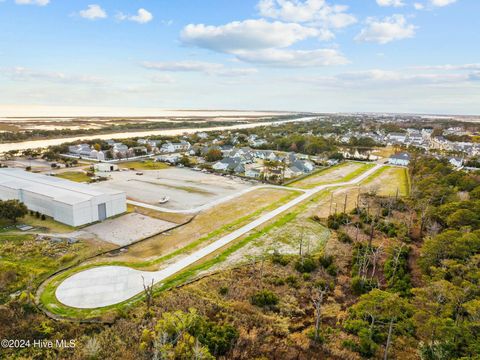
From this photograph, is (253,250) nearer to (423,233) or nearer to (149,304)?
(149,304)

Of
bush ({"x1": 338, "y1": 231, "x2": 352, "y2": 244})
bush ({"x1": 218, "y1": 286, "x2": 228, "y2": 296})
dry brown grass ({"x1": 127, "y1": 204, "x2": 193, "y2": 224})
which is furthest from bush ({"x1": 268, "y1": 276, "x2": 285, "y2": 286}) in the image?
dry brown grass ({"x1": 127, "y1": 204, "x2": 193, "y2": 224})

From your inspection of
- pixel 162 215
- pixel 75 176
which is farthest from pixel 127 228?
pixel 75 176

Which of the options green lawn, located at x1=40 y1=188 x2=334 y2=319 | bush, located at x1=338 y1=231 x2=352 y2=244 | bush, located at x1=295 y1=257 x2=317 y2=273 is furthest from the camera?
bush, located at x1=338 y1=231 x2=352 y2=244

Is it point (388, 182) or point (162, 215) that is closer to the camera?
point (162, 215)

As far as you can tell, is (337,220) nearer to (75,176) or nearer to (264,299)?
(264,299)

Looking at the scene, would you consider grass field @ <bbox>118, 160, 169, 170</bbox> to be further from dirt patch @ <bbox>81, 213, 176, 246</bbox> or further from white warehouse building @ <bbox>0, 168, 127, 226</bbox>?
dirt patch @ <bbox>81, 213, 176, 246</bbox>

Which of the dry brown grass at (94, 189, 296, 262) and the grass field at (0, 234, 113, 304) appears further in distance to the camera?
the dry brown grass at (94, 189, 296, 262)
